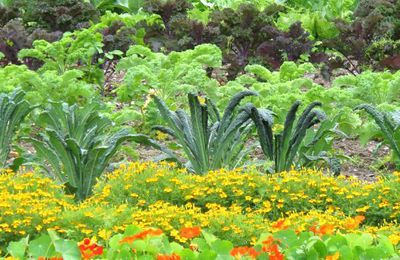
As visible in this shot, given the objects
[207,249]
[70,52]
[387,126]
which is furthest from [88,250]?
[70,52]

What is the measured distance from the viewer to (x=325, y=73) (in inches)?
428

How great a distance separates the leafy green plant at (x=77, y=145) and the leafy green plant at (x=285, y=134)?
0.94m

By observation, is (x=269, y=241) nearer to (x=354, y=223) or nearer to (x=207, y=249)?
(x=207, y=249)

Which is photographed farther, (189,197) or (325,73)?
(325,73)

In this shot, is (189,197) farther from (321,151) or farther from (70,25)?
(70,25)

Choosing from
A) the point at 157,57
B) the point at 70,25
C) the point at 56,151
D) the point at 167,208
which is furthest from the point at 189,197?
the point at 70,25

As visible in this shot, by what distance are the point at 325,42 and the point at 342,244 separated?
6734 millimetres

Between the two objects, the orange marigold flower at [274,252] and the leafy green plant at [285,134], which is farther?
the leafy green plant at [285,134]

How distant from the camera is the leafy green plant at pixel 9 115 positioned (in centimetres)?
775

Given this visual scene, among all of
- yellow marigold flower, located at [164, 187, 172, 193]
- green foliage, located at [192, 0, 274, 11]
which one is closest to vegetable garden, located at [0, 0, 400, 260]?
yellow marigold flower, located at [164, 187, 172, 193]

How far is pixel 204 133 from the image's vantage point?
24.8 feet

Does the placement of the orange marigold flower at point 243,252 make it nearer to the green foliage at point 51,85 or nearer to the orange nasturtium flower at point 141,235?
the orange nasturtium flower at point 141,235

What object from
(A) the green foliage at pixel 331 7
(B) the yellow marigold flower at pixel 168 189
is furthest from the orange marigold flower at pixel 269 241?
(A) the green foliage at pixel 331 7

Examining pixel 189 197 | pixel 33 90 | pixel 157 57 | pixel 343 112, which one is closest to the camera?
pixel 189 197
